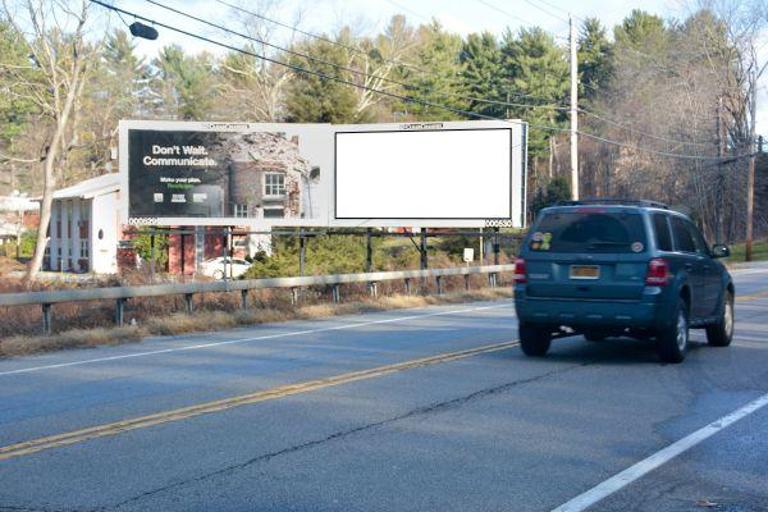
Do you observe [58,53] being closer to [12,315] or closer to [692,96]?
[12,315]

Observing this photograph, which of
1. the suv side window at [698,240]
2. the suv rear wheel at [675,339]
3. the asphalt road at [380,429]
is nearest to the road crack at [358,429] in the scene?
the asphalt road at [380,429]

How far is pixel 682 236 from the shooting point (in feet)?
46.2

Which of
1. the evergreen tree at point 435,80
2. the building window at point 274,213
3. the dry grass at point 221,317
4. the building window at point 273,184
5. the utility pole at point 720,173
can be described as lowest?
the dry grass at point 221,317

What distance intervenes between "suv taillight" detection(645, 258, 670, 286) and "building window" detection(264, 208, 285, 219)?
22.8 m

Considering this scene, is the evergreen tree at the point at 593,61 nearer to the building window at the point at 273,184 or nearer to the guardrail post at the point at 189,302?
the building window at the point at 273,184

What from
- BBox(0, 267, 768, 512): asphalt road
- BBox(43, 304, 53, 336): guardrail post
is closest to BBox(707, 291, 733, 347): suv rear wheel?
BBox(0, 267, 768, 512): asphalt road

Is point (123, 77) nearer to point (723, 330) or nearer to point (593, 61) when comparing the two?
point (593, 61)

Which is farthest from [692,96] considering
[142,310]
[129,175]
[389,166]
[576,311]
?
[576,311]

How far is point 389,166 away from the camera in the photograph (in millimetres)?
33625

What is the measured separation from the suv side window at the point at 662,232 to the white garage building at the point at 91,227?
1551 inches

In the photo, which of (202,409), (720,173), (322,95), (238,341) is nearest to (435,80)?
(322,95)

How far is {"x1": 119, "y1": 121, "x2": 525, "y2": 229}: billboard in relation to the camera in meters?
33.2

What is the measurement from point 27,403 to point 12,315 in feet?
27.5

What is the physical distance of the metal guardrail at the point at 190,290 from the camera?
16859mm
